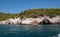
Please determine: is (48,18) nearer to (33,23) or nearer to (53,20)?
(53,20)

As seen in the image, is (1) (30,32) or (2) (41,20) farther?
(2) (41,20)

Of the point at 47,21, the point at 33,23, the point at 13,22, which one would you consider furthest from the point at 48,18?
the point at 13,22

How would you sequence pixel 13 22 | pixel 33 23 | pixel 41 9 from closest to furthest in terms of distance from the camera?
pixel 33 23
pixel 13 22
pixel 41 9

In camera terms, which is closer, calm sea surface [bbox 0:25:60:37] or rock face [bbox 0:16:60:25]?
calm sea surface [bbox 0:25:60:37]

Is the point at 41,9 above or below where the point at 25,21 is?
above

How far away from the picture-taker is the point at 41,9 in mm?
172250

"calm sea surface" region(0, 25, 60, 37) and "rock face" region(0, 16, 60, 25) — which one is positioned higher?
"rock face" region(0, 16, 60, 25)

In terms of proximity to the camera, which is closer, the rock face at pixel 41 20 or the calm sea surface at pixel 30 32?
the calm sea surface at pixel 30 32

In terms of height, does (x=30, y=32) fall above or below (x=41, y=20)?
below

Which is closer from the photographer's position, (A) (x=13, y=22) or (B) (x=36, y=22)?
(B) (x=36, y=22)

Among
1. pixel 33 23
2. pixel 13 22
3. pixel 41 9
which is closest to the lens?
pixel 33 23

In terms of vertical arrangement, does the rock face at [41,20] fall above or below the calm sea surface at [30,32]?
above

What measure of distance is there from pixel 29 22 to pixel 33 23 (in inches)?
134

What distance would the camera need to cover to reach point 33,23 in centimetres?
13225
